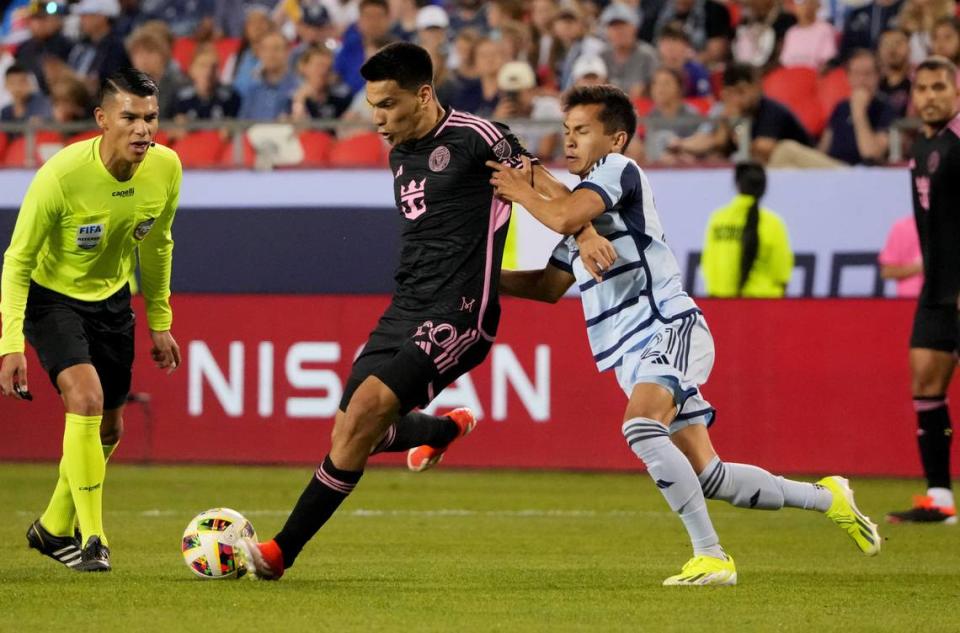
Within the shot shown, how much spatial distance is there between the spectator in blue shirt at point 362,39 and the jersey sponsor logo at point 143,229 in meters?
9.71

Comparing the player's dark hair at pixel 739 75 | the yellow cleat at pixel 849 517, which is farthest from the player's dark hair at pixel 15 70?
the yellow cleat at pixel 849 517

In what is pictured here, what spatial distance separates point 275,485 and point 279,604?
5.99 metres

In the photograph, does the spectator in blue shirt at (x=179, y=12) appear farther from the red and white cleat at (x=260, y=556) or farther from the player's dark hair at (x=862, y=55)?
the red and white cleat at (x=260, y=556)

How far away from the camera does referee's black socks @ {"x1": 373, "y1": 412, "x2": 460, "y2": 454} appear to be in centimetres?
825

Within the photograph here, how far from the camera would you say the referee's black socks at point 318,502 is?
739 centimetres

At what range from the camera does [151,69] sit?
18125 mm

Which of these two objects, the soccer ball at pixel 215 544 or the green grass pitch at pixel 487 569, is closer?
the green grass pitch at pixel 487 569

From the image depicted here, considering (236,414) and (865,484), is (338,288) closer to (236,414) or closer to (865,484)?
(236,414)

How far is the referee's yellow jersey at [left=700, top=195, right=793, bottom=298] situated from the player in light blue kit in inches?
261

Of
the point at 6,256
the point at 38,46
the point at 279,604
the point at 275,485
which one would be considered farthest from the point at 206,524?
the point at 38,46

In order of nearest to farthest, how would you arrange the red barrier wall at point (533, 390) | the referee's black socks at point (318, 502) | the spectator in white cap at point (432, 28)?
the referee's black socks at point (318, 502), the red barrier wall at point (533, 390), the spectator in white cap at point (432, 28)

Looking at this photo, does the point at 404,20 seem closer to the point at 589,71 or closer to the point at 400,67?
the point at 589,71

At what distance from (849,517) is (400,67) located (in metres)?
2.79

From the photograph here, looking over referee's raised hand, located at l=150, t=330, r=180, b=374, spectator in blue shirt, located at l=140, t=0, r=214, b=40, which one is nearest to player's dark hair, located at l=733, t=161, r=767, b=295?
referee's raised hand, located at l=150, t=330, r=180, b=374
